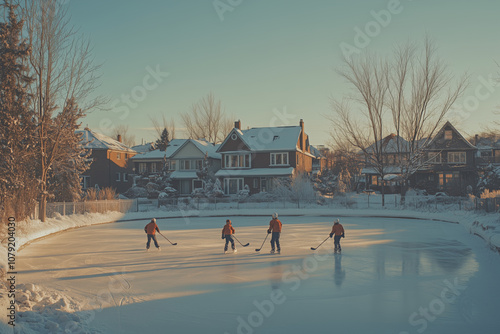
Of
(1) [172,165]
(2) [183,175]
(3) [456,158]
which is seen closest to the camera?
(2) [183,175]

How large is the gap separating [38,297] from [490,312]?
9.19m

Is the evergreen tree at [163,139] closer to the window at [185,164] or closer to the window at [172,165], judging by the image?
the window at [172,165]

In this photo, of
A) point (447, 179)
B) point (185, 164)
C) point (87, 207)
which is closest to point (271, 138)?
point (185, 164)

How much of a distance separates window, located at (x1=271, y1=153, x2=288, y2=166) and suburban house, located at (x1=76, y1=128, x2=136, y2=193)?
20.0 m

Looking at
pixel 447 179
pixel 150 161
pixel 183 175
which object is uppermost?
pixel 150 161

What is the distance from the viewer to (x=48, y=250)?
53.2 ft

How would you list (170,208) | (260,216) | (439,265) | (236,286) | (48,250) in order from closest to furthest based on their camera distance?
(236,286), (439,265), (48,250), (260,216), (170,208)

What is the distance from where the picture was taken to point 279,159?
45.6 meters

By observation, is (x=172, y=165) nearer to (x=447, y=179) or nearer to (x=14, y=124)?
(x=14, y=124)

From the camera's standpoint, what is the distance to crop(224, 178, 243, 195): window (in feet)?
150

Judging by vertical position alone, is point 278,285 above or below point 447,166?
below

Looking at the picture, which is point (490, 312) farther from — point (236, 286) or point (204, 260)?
point (204, 260)

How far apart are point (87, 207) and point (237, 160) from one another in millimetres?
20524

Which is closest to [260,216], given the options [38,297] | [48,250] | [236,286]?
[48,250]
